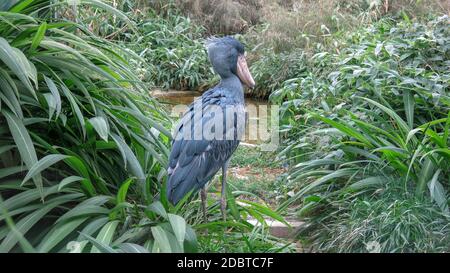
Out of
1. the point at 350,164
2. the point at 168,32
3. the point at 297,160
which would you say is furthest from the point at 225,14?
the point at 350,164

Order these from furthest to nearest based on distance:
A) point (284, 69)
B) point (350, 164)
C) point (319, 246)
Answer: point (284, 69) → point (350, 164) → point (319, 246)

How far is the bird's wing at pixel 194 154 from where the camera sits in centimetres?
378

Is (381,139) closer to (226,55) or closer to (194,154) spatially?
(226,55)

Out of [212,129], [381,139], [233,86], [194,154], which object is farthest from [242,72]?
[381,139]

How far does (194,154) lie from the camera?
153 inches

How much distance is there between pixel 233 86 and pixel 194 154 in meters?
0.54

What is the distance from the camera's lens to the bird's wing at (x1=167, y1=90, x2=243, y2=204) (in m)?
3.78

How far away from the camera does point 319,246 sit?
4289 mm

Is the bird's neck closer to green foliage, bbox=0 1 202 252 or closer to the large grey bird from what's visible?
the large grey bird

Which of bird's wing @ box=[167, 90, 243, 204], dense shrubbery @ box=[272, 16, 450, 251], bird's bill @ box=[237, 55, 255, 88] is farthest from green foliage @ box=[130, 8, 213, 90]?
bird's wing @ box=[167, 90, 243, 204]

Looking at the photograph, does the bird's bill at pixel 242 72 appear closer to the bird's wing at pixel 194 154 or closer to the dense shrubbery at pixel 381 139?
the bird's wing at pixel 194 154
